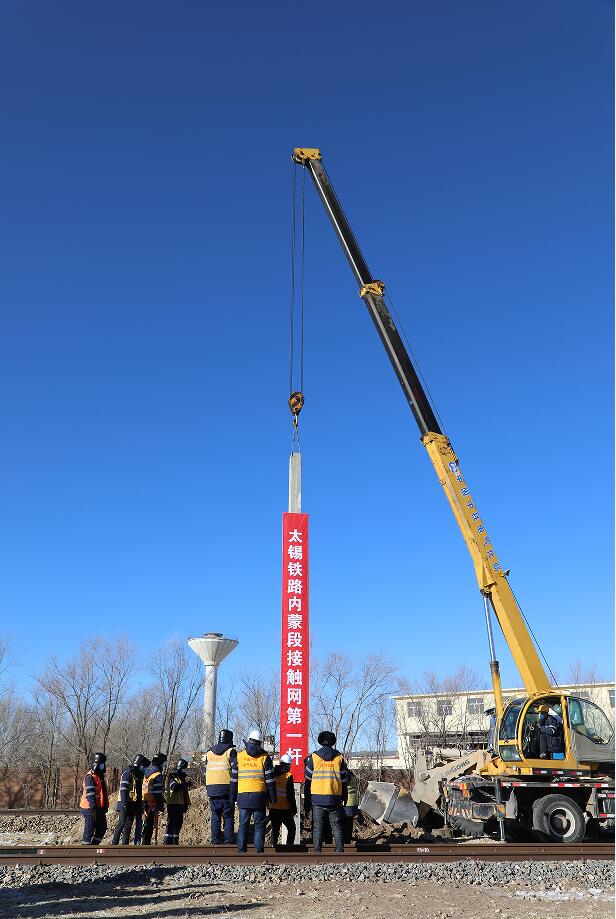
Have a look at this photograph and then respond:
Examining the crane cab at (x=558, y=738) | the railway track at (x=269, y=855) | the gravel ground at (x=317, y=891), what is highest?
the crane cab at (x=558, y=738)

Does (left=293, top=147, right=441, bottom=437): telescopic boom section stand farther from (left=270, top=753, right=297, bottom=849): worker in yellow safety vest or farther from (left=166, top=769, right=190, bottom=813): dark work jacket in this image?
(left=166, top=769, right=190, bottom=813): dark work jacket

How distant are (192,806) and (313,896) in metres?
9.68

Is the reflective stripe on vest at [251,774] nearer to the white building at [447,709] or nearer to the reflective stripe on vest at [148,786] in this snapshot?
the reflective stripe on vest at [148,786]

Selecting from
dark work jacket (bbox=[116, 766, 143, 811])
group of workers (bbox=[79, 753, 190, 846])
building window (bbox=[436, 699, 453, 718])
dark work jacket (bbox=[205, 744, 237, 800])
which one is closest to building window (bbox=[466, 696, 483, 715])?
building window (bbox=[436, 699, 453, 718])

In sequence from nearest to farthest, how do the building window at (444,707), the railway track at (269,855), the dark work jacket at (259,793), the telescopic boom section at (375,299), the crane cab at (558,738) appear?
the railway track at (269,855) < the dark work jacket at (259,793) < the crane cab at (558,738) < the telescopic boom section at (375,299) < the building window at (444,707)

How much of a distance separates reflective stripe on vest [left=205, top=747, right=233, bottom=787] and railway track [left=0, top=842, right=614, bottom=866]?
1129 mm

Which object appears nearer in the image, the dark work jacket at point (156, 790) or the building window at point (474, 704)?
the dark work jacket at point (156, 790)

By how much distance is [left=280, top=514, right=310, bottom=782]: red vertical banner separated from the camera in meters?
12.1

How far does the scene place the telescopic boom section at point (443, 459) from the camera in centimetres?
1526

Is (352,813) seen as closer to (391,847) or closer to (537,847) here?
(391,847)

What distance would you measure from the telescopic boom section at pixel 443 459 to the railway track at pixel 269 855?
447 centimetres

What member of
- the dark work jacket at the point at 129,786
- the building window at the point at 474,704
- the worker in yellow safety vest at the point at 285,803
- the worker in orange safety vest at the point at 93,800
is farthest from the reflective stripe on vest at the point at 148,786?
the building window at the point at 474,704

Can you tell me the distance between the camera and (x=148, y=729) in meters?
51.9

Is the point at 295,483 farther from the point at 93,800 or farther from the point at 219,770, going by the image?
the point at 93,800
